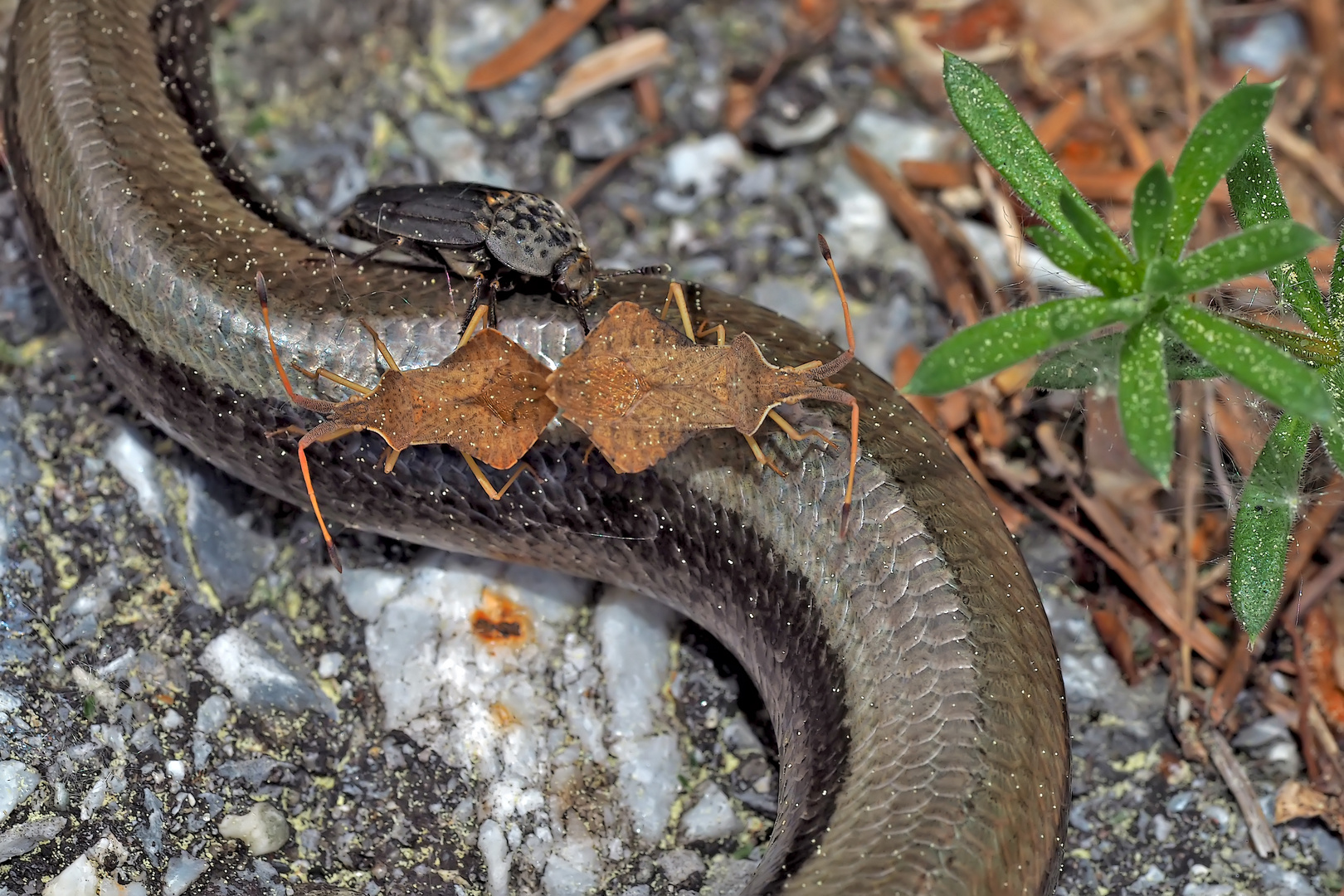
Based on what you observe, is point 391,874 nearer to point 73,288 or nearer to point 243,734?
point 243,734

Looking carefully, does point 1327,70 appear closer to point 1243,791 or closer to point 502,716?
point 1243,791

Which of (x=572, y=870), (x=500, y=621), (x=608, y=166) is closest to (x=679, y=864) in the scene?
(x=572, y=870)

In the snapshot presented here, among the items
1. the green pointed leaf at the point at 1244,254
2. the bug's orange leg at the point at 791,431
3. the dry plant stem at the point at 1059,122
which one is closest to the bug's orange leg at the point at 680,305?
the bug's orange leg at the point at 791,431

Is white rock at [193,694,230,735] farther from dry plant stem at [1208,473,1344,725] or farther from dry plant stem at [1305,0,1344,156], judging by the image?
dry plant stem at [1305,0,1344,156]

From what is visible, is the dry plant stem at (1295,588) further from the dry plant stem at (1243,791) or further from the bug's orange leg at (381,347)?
the bug's orange leg at (381,347)

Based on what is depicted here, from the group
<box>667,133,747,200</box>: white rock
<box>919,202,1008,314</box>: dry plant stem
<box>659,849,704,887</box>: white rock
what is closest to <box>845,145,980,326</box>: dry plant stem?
<box>919,202,1008,314</box>: dry plant stem

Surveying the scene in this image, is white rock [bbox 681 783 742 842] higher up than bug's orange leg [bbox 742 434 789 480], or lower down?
lower down

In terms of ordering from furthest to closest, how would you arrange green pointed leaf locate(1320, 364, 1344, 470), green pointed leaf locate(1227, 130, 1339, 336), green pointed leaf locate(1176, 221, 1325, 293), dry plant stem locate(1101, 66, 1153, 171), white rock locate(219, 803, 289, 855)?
dry plant stem locate(1101, 66, 1153, 171)
white rock locate(219, 803, 289, 855)
green pointed leaf locate(1227, 130, 1339, 336)
green pointed leaf locate(1320, 364, 1344, 470)
green pointed leaf locate(1176, 221, 1325, 293)

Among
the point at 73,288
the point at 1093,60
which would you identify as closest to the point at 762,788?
the point at 73,288
